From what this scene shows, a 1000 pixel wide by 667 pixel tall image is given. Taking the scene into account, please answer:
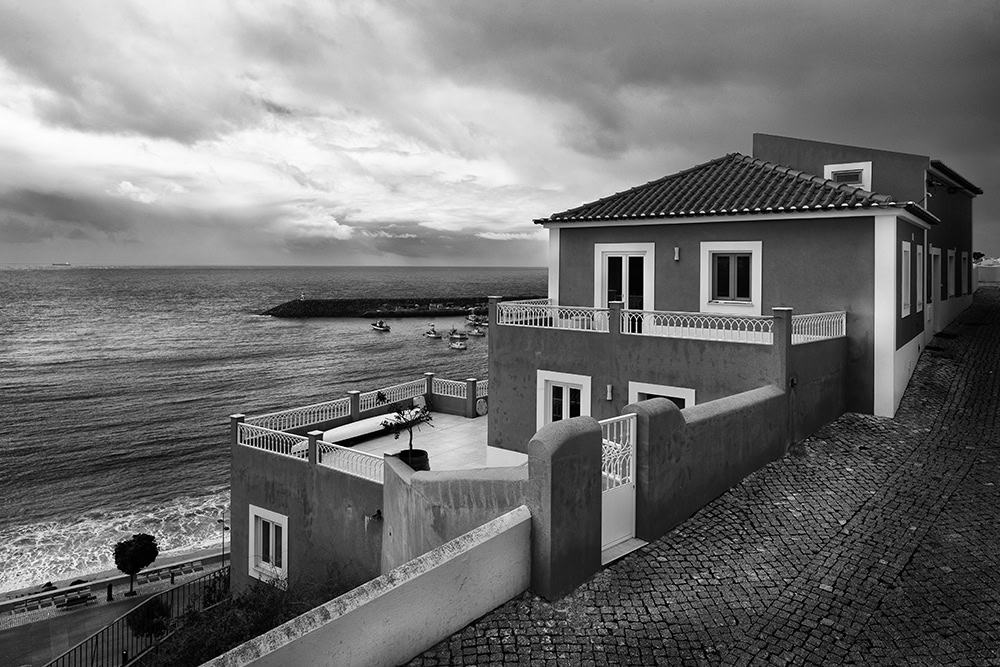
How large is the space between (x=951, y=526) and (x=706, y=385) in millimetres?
5283

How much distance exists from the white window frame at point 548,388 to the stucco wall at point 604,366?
11 cm

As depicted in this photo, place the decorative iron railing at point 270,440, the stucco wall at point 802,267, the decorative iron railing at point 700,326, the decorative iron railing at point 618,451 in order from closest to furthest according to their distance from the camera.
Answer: the decorative iron railing at point 618,451, the decorative iron railing at point 700,326, the stucco wall at point 802,267, the decorative iron railing at point 270,440

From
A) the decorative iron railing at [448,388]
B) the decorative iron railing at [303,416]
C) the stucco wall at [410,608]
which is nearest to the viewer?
the stucco wall at [410,608]

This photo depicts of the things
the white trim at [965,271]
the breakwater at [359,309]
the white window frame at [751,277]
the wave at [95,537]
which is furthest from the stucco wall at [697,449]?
the breakwater at [359,309]

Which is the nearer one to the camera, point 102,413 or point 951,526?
point 951,526

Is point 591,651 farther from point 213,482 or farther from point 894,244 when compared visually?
point 213,482

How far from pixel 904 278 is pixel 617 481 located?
40.5 ft

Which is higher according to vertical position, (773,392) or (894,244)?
(894,244)

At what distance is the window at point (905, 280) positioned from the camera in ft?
52.1

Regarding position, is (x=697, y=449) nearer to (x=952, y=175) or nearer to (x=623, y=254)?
(x=623, y=254)

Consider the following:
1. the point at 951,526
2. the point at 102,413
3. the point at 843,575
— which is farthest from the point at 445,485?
the point at 102,413

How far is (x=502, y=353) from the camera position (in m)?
16.7

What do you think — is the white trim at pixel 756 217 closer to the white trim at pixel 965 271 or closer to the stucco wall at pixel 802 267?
the stucco wall at pixel 802 267

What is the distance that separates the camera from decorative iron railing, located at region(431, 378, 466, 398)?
75.3 feet
